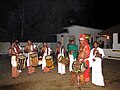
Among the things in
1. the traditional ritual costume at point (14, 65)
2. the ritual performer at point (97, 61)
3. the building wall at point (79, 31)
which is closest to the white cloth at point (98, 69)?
the ritual performer at point (97, 61)

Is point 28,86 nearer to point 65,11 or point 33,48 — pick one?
point 33,48

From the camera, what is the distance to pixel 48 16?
4866 cm

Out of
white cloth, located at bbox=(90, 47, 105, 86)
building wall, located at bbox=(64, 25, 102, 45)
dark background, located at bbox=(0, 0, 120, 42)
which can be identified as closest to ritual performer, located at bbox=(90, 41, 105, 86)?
white cloth, located at bbox=(90, 47, 105, 86)

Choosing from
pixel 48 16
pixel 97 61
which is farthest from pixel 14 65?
pixel 48 16

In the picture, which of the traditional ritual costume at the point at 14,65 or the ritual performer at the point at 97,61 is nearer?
the ritual performer at the point at 97,61

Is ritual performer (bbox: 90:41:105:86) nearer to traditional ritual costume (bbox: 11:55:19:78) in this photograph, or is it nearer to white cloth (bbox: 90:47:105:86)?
white cloth (bbox: 90:47:105:86)

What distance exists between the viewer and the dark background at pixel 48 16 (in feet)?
144

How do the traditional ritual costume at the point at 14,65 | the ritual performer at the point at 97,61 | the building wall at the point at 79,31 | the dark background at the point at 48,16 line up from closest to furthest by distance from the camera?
the ritual performer at the point at 97,61 < the traditional ritual costume at the point at 14,65 < the building wall at the point at 79,31 < the dark background at the point at 48,16

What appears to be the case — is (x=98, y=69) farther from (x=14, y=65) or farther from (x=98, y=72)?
(x=14, y=65)

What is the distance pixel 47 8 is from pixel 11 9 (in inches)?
354

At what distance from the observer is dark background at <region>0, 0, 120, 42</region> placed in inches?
1727

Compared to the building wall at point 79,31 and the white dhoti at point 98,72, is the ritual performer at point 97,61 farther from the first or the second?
the building wall at point 79,31

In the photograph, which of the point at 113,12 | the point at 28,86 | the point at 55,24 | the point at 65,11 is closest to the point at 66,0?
the point at 65,11

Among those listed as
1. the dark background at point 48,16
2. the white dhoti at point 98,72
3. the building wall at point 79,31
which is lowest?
the white dhoti at point 98,72
